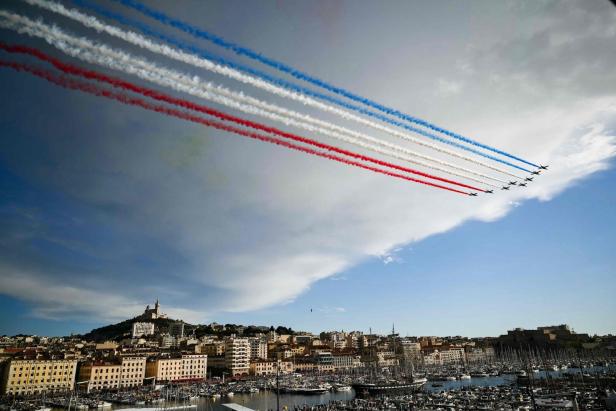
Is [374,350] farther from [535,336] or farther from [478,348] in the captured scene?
[535,336]

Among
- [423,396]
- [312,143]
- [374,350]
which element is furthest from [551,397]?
[374,350]

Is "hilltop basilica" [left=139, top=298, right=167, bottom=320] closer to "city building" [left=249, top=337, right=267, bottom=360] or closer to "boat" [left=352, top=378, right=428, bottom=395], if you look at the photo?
"city building" [left=249, top=337, right=267, bottom=360]

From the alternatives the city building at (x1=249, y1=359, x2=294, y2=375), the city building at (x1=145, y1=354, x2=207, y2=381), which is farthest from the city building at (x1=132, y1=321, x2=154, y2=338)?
the city building at (x1=145, y1=354, x2=207, y2=381)

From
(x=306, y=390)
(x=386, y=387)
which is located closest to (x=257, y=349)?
(x=306, y=390)

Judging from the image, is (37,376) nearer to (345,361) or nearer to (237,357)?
(237,357)

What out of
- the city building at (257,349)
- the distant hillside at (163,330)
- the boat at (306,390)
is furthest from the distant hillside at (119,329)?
the boat at (306,390)
